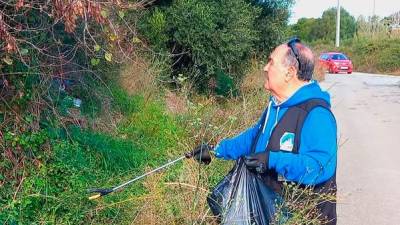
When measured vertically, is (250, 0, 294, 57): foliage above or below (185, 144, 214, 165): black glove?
above

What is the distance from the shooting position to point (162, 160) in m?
6.54

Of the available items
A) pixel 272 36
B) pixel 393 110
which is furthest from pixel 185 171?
pixel 393 110

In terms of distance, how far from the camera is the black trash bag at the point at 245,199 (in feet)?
9.89

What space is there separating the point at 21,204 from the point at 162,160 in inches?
92.4

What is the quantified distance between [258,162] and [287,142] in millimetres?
194

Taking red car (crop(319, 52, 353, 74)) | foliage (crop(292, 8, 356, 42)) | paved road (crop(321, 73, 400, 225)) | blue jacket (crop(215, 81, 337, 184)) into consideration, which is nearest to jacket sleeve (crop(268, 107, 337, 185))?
blue jacket (crop(215, 81, 337, 184))

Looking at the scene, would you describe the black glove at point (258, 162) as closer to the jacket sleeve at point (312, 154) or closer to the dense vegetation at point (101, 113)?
the jacket sleeve at point (312, 154)

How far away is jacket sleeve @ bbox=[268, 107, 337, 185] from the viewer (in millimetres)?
2861

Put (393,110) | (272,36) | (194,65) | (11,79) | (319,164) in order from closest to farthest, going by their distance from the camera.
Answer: (319,164), (11,79), (194,65), (272,36), (393,110)

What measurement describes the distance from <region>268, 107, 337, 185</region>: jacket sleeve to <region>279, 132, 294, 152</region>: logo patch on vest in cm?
4

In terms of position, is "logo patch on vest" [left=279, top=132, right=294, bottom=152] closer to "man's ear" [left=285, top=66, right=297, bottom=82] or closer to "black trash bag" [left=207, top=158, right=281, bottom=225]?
"black trash bag" [left=207, top=158, right=281, bottom=225]

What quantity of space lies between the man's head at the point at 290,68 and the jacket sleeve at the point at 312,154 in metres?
0.24

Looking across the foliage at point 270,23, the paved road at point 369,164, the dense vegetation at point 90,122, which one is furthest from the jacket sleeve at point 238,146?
the foliage at point 270,23

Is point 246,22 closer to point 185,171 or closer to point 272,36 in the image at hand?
point 272,36
